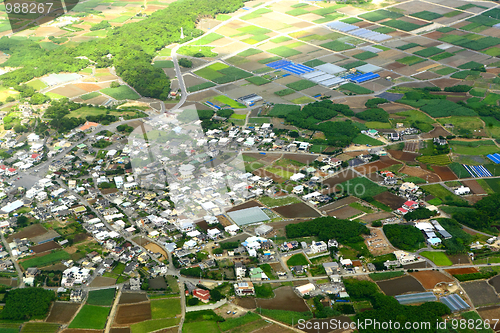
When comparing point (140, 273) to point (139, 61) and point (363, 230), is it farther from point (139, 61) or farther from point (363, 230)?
point (139, 61)

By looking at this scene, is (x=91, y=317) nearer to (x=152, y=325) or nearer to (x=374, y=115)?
(x=152, y=325)

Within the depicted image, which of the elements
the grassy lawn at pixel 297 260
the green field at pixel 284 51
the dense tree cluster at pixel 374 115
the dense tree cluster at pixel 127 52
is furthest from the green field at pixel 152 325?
the green field at pixel 284 51

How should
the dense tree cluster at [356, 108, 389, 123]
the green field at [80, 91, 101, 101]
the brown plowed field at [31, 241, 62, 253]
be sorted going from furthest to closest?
the green field at [80, 91, 101, 101] → the dense tree cluster at [356, 108, 389, 123] → the brown plowed field at [31, 241, 62, 253]

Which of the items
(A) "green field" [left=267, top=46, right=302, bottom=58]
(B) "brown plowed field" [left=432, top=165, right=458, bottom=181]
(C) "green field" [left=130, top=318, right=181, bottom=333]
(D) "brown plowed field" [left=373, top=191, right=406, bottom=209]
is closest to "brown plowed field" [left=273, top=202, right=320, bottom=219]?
(D) "brown plowed field" [left=373, top=191, right=406, bottom=209]

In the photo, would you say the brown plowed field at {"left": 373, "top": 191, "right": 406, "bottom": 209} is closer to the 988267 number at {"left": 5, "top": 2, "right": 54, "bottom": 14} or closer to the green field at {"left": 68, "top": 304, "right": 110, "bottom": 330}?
the green field at {"left": 68, "top": 304, "right": 110, "bottom": 330}

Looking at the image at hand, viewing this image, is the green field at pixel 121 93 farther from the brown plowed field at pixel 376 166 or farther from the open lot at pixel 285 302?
the open lot at pixel 285 302

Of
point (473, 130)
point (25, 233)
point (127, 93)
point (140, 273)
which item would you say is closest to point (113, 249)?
point (140, 273)

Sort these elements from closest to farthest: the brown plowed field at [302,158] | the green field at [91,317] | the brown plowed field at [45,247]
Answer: the green field at [91,317], the brown plowed field at [45,247], the brown plowed field at [302,158]
